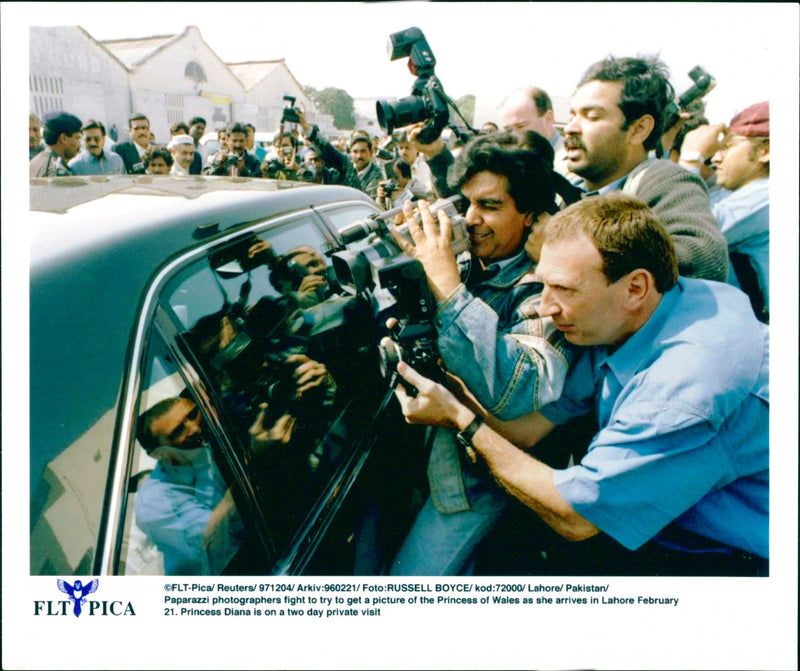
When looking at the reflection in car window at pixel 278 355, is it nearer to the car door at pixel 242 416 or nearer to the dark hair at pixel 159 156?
the car door at pixel 242 416

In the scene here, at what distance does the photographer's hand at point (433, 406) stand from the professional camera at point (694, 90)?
1812mm

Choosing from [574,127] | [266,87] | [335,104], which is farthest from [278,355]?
[335,104]

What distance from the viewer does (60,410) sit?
0.87 m

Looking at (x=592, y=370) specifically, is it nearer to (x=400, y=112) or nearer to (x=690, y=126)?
(x=400, y=112)

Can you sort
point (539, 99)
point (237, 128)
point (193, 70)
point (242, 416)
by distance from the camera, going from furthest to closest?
point (237, 128) < point (193, 70) < point (539, 99) < point (242, 416)

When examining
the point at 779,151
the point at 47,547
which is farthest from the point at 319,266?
the point at 779,151

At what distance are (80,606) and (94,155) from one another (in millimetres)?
4719

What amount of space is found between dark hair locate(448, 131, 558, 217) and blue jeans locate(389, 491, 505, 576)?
35.4 inches

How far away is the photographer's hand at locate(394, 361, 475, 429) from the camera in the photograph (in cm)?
148

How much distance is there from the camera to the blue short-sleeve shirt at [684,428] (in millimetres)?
1217

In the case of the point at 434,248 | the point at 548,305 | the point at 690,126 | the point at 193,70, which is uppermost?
the point at 193,70

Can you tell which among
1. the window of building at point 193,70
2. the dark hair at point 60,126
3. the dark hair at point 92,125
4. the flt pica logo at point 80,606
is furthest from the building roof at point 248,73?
the flt pica logo at point 80,606

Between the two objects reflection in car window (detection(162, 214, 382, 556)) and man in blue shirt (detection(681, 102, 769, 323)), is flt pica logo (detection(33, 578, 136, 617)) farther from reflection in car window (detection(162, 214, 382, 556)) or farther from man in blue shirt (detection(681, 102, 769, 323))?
man in blue shirt (detection(681, 102, 769, 323))

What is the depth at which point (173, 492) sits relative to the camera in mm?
1047
